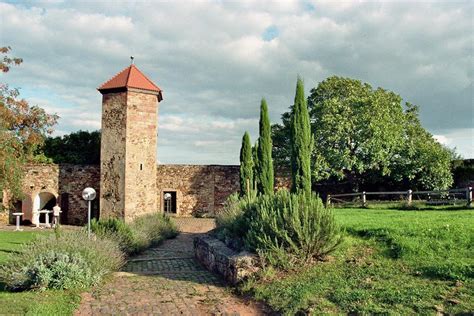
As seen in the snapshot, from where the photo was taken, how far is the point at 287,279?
24.4 feet

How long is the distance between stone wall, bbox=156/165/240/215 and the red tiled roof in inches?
223

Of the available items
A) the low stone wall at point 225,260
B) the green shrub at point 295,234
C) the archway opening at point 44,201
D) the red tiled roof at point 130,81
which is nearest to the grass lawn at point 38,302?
the low stone wall at point 225,260

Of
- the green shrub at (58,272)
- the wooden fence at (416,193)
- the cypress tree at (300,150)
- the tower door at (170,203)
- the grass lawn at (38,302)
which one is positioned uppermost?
the cypress tree at (300,150)

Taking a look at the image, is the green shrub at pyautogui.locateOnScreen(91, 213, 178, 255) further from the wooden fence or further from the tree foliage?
the tree foliage

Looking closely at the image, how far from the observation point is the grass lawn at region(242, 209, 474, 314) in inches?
225

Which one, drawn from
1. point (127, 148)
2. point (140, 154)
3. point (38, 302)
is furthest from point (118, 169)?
point (38, 302)

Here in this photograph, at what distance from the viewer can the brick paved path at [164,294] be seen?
22.0 ft

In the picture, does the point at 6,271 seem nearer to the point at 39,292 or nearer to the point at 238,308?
the point at 39,292

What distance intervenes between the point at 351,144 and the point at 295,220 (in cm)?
1476

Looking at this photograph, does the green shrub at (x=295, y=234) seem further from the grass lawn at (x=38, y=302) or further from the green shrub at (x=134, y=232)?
the green shrub at (x=134, y=232)

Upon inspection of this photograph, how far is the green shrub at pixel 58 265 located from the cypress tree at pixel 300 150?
5.05 m

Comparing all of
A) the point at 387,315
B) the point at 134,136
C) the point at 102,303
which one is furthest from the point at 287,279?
the point at 134,136

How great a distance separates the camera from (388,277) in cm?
671

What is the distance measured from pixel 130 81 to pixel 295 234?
1479 cm
